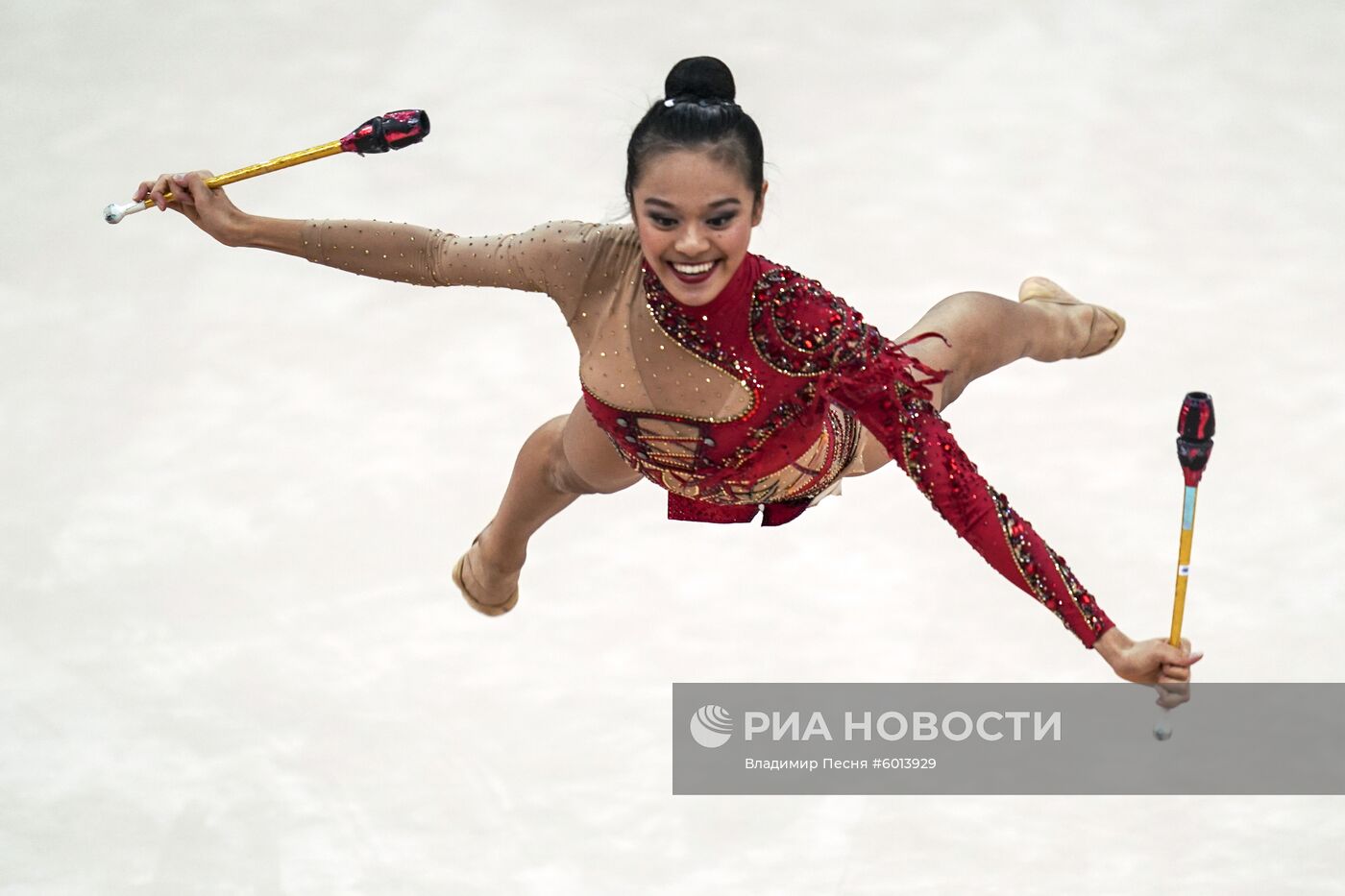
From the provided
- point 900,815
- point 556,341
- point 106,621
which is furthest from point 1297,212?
point 106,621

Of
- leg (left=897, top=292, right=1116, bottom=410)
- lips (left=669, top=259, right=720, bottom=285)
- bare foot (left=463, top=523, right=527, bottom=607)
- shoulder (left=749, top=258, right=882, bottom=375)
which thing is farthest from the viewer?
bare foot (left=463, top=523, right=527, bottom=607)

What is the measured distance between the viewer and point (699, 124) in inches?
106

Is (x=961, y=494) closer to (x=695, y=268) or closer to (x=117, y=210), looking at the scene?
(x=695, y=268)

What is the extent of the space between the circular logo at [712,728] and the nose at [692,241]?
55.1 inches

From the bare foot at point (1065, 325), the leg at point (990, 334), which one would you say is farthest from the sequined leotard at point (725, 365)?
the bare foot at point (1065, 325)

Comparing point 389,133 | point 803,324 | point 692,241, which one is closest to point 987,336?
point 803,324

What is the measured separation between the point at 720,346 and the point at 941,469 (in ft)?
1.24

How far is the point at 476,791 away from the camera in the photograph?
4000mm

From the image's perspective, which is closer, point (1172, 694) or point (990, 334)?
point (1172, 694)

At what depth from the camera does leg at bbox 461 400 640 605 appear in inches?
131

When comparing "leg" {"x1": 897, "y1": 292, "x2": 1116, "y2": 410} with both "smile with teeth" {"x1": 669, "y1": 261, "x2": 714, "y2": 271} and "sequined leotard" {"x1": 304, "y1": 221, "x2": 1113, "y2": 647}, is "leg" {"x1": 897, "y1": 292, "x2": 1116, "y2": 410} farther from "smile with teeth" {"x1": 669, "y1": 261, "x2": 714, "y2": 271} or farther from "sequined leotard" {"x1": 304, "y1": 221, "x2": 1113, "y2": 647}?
"smile with teeth" {"x1": 669, "y1": 261, "x2": 714, "y2": 271}

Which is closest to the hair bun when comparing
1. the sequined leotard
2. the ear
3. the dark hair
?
the dark hair

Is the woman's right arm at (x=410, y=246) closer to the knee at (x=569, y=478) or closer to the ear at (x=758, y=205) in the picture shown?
the ear at (x=758, y=205)

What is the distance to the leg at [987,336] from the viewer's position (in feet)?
10.5
